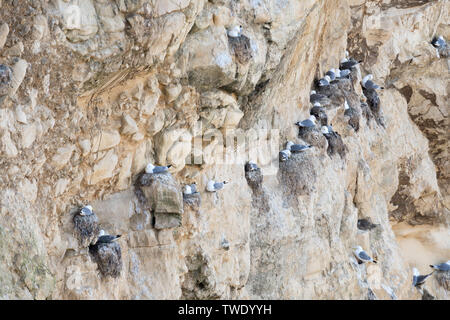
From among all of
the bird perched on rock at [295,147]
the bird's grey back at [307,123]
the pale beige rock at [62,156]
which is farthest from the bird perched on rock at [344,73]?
the pale beige rock at [62,156]

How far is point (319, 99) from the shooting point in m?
13.3

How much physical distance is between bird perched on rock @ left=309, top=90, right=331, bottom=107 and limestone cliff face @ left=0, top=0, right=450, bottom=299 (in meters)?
0.19

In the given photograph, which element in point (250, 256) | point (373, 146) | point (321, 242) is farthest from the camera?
point (373, 146)

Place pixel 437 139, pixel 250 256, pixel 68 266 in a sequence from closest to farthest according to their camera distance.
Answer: pixel 68 266
pixel 250 256
pixel 437 139

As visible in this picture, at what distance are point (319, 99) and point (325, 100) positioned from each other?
0.53ft

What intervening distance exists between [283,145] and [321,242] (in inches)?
55.2

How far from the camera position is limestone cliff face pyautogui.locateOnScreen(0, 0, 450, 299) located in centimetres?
732

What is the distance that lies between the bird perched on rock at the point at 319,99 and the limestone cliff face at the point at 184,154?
0.61ft

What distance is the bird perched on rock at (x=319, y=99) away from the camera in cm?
1322

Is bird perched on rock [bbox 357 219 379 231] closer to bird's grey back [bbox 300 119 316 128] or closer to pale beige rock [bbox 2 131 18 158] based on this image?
bird's grey back [bbox 300 119 316 128]

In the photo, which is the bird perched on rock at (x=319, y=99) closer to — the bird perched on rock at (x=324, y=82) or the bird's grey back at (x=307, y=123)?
the bird perched on rock at (x=324, y=82)

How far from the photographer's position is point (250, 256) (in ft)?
36.3
